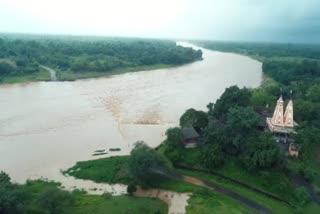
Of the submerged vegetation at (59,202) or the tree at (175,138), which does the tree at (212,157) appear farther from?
the submerged vegetation at (59,202)

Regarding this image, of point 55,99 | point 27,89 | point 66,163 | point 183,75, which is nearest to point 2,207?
point 66,163

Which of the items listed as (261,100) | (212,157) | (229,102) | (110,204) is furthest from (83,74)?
(110,204)

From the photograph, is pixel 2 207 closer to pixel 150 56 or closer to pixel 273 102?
pixel 273 102

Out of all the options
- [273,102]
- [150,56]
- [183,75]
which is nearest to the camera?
[273,102]

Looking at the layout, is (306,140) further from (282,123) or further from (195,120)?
(195,120)

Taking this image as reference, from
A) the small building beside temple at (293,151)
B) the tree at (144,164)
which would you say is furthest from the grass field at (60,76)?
the small building beside temple at (293,151)

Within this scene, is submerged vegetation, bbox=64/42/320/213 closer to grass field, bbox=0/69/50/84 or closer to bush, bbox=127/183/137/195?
bush, bbox=127/183/137/195
